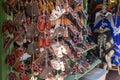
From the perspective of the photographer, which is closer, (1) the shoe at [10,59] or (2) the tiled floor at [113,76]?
(1) the shoe at [10,59]

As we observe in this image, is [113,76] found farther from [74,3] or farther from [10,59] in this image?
[10,59]

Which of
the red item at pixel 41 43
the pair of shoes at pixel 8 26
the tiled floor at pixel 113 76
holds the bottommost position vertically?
the tiled floor at pixel 113 76

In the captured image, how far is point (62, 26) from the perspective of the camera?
1.41 metres

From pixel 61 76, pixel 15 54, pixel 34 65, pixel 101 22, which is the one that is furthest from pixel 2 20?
pixel 101 22

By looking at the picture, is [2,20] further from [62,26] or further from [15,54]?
[62,26]

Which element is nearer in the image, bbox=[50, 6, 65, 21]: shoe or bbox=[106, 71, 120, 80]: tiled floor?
bbox=[50, 6, 65, 21]: shoe

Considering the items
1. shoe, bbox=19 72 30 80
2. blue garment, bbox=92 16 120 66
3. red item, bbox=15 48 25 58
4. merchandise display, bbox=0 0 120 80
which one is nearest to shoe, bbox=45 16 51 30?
merchandise display, bbox=0 0 120 80

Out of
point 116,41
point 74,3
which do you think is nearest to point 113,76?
point 116,41

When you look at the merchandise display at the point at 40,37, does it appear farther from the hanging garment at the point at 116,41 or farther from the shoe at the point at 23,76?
the hanging garment at the point at 116,41

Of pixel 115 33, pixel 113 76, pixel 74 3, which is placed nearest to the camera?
pixel 74 3

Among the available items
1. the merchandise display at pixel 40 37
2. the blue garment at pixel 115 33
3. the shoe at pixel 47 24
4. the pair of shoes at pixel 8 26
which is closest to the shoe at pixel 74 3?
the merchandise display at pixel 40 37

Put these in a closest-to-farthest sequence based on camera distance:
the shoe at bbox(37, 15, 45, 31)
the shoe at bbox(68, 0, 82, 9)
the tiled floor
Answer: the shoe at bbox(37, 15, 45, 31), the shoe at bbox(68, 0, 82, 9), the tiled floor

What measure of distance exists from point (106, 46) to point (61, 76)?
4.57ft

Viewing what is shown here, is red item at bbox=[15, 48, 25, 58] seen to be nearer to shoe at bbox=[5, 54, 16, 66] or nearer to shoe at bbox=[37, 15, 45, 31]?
shoe at bbox=[5, 54, 16, 66]
